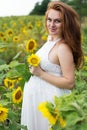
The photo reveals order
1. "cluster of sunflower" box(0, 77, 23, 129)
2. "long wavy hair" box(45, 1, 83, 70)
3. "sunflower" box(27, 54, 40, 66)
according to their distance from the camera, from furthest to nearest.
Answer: "long wavy hair" box(45, 1, 83, 70) < "sunflower" box(27, 54, 40, 66) < "cluster of sunflower" box(0, 77, 23, 129)

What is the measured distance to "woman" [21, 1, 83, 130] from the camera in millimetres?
2715

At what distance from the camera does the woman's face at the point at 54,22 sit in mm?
Answer: 2762

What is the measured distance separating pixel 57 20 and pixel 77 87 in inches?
26.1

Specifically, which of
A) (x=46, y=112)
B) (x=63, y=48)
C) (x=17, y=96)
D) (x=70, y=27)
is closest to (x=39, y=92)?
(x=17, y=96)

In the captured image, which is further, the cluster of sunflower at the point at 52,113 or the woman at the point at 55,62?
the woman at the point at 55,62

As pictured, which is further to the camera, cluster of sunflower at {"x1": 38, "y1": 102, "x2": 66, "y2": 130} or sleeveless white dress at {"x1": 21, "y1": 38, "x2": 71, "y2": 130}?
sleeveless white dress at {"x1": 21, "y1": 38, "x2": 71, "y2": 130}

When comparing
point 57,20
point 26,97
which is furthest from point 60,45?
point 26,97

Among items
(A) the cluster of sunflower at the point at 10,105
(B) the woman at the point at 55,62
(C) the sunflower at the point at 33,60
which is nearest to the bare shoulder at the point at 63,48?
(B) the woman at the point at 55,62

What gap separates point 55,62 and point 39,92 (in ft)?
0.73

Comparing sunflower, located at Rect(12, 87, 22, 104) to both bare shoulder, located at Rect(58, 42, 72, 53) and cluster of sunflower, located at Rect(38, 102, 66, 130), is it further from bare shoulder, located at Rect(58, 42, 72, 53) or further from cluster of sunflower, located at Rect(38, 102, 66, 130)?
cluster of sunflower, located at Rect(38, 102, 66, 130)

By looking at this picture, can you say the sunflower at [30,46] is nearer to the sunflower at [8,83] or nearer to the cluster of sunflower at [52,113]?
the sunflower at [8,83]

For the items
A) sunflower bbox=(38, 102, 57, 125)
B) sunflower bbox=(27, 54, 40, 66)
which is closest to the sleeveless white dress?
sunflower bbox=(27, 54, 40, 66)

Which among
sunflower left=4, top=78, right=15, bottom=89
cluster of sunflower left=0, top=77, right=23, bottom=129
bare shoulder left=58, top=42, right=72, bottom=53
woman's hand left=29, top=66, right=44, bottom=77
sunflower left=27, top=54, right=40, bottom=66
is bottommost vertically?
sunflower left=4, top=78, right=15, bottom=89

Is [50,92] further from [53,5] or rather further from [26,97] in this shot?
[53,5]
